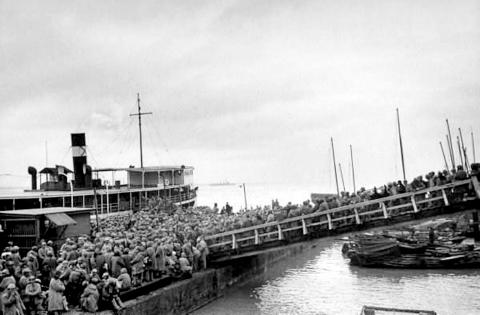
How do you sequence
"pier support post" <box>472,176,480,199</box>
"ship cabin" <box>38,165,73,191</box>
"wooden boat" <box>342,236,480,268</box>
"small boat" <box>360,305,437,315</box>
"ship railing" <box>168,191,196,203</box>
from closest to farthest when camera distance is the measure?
"small boat" <box>360,305,437,315</box> → "pier support post" <box>472,176,480,199</box> → "wooden boat" <box>342,236,480,268</box> → "ship cabin" <box>38,165,73,191</box> → "ship railing" <box>168,191,196,203</box>

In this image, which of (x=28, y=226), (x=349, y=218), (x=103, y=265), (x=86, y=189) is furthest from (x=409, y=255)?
(x=86, y=189)

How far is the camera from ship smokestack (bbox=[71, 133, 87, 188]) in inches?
1248

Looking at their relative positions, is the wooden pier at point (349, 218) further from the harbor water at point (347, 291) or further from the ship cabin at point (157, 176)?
the ship cabin at point (157, 176)

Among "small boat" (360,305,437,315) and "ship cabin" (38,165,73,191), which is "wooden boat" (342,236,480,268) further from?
"ship cabin" (38,165,73,191)

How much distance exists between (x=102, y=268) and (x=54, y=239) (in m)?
6.57

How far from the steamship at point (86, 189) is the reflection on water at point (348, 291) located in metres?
10.7

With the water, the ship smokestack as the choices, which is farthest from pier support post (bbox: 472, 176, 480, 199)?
the ship smokestack

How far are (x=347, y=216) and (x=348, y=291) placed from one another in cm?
341

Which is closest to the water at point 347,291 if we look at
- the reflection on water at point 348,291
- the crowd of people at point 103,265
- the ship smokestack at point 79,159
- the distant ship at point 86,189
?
the reflection on water at point 348,291

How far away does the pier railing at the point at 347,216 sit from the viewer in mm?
15930

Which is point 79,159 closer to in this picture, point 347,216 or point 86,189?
point 86,189

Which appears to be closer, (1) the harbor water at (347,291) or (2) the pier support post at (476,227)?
(1) the harbor water at (347,291)

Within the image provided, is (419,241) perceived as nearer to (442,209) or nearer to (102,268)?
(442,209)

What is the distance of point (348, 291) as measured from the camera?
18703mm
